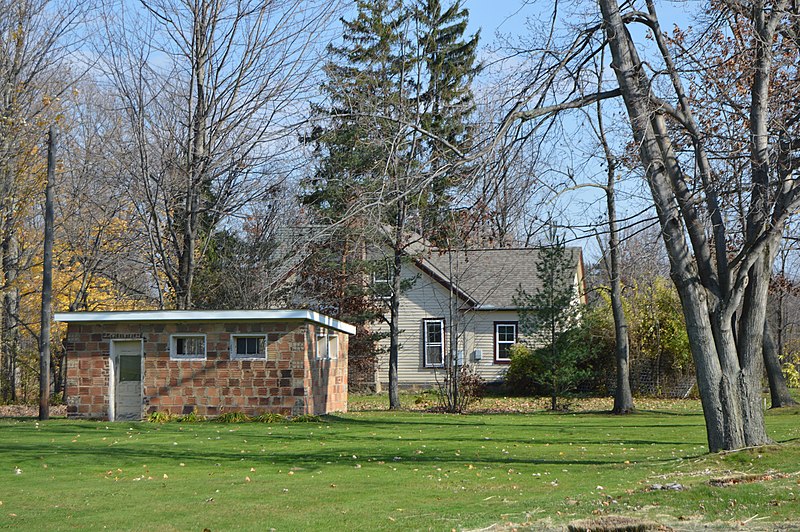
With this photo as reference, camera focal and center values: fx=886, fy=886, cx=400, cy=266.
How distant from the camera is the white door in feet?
80.6

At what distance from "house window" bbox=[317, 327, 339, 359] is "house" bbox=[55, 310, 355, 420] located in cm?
105

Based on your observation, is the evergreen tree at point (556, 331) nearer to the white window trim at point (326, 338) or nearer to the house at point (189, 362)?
the white window trim at point (326, 338)

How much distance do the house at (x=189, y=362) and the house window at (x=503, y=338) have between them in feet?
41.7

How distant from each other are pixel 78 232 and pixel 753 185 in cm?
2682

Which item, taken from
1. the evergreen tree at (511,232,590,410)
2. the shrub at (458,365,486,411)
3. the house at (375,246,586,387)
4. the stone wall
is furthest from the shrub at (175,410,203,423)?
the house at (375,246,586,387)

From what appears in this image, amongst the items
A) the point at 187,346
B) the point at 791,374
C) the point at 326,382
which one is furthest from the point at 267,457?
the point at 791,374

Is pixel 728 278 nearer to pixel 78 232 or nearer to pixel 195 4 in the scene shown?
pixel 195 4

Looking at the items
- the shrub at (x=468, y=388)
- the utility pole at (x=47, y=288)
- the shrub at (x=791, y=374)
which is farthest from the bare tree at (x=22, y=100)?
the shrub at (x=791, y=374)

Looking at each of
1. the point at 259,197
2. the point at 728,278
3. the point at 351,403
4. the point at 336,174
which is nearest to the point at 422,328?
the point at 351,403

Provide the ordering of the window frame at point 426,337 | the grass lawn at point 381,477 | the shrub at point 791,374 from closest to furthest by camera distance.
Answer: the grass lawn at point 381,477, the shrub at point 791,374, the window frame at point 426,337

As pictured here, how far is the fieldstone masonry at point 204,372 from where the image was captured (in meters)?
23.9

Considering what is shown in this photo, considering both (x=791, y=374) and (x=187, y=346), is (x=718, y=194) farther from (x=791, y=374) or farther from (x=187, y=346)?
(x=791, y=374)

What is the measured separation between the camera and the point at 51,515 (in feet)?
31.0

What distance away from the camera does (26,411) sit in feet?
90.3
